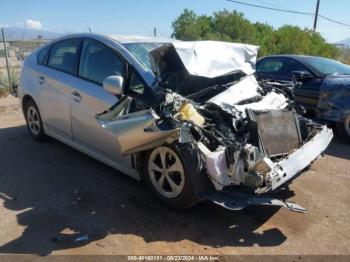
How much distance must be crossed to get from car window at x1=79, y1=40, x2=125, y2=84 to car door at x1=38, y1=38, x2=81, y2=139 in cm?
17

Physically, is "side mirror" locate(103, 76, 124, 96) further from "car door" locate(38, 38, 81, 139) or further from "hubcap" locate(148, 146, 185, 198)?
"car door" locate(38, 38, 81, 139)

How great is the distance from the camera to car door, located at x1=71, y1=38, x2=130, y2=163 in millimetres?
4508

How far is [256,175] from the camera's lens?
11.3ft

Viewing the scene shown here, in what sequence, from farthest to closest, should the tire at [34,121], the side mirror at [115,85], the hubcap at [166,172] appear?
the tire at [34,121], the side mirror at [115,85], the hubcap at [166,172]

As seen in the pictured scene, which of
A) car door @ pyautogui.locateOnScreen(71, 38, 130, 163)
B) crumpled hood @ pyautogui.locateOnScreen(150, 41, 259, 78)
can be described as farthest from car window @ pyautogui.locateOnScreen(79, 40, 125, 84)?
crumpled hood @ pyautogui.locateOnScreen(150, 41, 259, 78)

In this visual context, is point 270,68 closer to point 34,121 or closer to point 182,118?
point 34,121

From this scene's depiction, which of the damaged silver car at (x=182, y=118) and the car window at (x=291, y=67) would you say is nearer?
the damaged silver car at (x=182, y=118)

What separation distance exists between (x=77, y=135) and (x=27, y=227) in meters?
1.58

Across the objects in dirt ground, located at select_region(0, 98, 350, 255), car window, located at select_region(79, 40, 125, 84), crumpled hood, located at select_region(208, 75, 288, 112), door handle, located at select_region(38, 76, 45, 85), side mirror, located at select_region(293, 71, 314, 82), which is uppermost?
car window, located at select_region(79, 40, 125, 84)

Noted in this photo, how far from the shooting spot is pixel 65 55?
5426 millimetres

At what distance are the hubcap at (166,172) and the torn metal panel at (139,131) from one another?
0.58 feet

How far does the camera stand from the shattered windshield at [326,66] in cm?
766

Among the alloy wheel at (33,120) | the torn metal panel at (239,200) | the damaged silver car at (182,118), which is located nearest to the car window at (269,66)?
the damaged silver car at (182,118)

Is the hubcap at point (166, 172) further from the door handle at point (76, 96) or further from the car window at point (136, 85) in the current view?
the door handle at point (76, 96)
